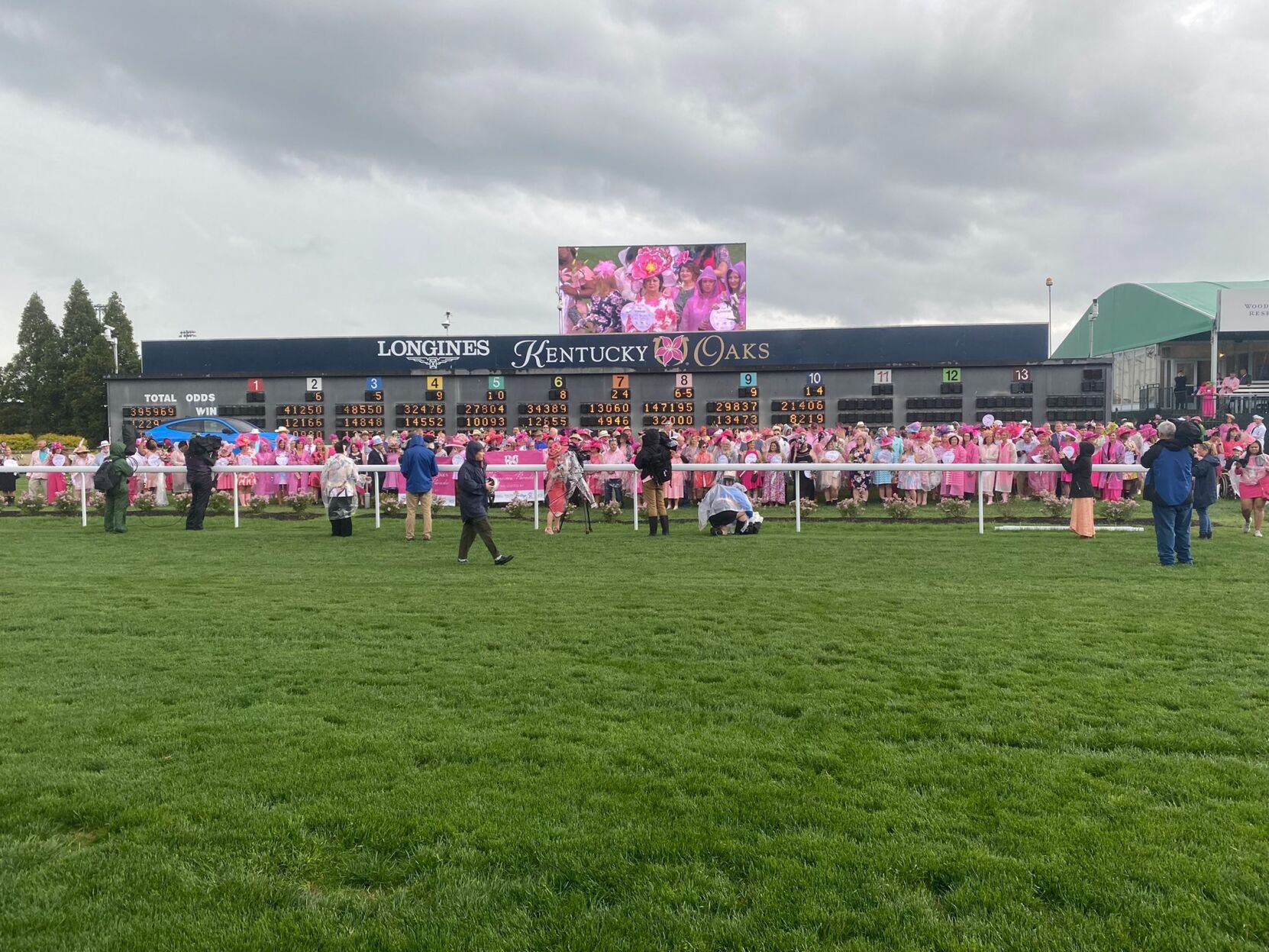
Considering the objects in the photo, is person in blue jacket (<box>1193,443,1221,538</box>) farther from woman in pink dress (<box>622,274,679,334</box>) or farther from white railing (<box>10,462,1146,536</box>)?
woman in pink dress (<box>622,274,679,334</box>)

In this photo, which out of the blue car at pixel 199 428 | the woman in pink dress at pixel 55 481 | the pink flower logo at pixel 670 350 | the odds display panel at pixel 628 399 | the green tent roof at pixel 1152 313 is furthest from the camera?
the green tent roof at pixel 1152 313

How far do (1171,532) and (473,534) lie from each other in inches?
294

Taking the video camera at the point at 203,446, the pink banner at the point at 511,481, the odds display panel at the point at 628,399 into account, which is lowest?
the pink banner at the point at 511,481

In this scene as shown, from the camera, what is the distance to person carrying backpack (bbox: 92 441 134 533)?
14.7 metres

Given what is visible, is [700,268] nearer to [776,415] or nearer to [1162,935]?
[776,415]

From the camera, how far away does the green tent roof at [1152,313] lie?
41156mm

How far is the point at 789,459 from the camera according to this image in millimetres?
19359

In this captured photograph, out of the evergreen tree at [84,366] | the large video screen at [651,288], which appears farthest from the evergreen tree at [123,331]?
the large video screen at [651,288]

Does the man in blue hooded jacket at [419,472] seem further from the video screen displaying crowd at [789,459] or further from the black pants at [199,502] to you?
the video screen displaying crowd at [789,459]

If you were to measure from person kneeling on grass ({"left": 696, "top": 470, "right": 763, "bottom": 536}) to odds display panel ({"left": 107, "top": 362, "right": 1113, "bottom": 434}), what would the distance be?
32.0ft

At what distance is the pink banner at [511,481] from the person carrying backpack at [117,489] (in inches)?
200

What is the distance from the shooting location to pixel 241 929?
9.68 feet

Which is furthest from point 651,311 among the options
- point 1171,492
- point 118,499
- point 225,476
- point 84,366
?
point 84,366

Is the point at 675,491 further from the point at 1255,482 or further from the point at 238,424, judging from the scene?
the point at 238,424
